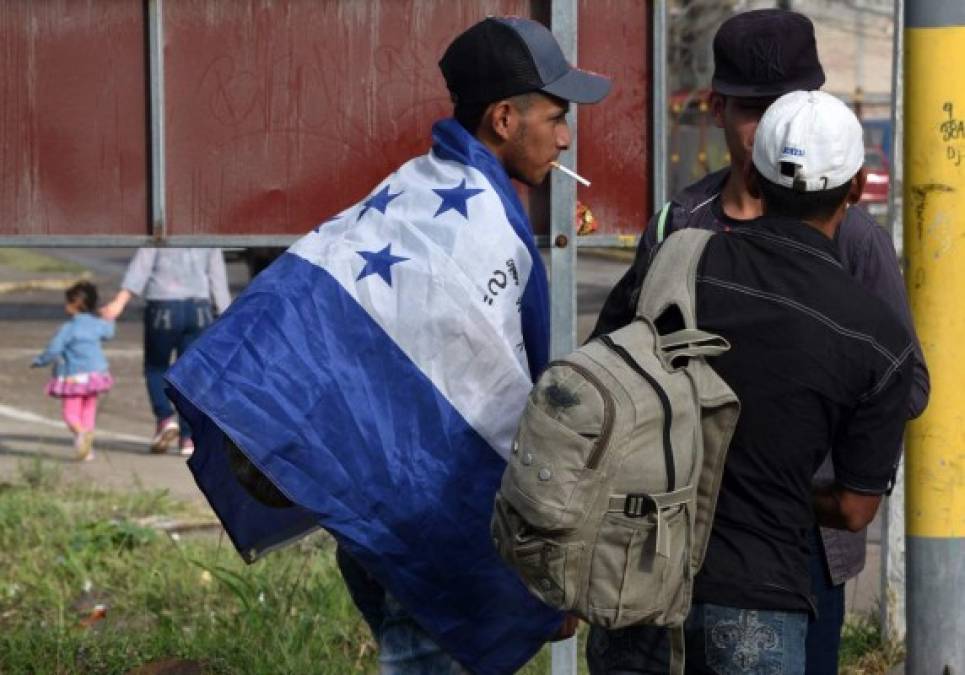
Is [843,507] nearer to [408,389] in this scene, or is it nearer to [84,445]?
[408,389]

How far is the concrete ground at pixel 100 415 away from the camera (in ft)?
33.8

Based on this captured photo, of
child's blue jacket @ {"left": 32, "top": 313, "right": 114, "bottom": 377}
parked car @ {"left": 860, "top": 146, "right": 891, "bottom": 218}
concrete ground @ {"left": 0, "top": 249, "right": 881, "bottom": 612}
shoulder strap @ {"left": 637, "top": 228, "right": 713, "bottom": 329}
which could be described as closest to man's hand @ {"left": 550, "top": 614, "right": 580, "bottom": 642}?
shoulder strap @ {"left": 637, "top": 228, "right": 713, "bottom": 329}

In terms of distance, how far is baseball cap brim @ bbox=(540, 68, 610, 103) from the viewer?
3.86m

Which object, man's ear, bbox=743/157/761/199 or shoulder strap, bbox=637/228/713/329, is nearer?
shoulder strap, bbox=637/228/713/329

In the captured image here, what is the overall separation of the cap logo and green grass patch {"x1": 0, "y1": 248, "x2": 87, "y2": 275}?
2427 centimetres

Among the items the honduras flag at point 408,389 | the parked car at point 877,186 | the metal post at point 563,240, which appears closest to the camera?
the honduras flag at point 408,389

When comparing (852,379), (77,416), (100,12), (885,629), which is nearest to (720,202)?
(852,379)

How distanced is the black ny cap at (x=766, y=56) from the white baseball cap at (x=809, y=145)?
0.65 metres

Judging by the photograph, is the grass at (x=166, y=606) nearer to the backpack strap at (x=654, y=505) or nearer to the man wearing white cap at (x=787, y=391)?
the man wearing white cap at (x=787, y=391)

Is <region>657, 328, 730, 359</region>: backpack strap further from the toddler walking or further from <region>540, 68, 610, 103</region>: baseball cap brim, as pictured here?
the toddler walking

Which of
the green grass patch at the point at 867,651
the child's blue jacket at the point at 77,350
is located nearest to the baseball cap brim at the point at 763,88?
the green grass patch at the point at 867,651

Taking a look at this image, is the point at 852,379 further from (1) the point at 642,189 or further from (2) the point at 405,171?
(1) the point at 642,189

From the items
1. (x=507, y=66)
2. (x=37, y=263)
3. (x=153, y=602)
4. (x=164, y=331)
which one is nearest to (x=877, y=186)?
(x=37, y=263)

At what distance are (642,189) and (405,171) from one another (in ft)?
4.45
